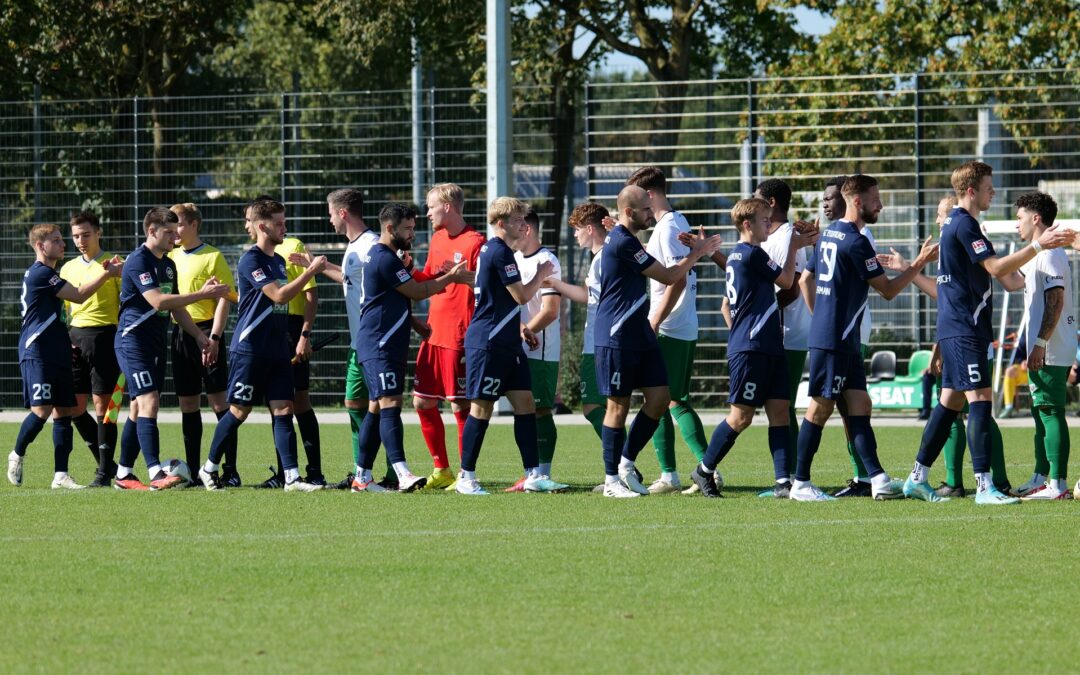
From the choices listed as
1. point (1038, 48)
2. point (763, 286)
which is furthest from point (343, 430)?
point (1038, 48)

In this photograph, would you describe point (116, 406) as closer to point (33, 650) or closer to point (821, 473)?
point (821, 473)

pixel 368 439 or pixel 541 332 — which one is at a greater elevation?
pixel 541 332

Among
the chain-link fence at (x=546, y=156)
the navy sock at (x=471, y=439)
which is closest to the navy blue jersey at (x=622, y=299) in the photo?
the navy sock at (x=471, y=439)

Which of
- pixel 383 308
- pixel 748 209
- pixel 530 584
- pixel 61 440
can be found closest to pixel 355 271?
pixel 383 308

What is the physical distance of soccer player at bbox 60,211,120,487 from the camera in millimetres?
12391

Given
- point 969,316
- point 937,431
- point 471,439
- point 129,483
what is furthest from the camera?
point 129,483

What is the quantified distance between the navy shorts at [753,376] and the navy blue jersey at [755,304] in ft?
0.19

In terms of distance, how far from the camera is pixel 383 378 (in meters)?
10.9

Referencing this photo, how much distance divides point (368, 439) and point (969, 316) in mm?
4254

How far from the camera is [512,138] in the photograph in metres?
20.5

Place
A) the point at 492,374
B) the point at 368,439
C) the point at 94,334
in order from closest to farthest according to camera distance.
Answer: the point at 492,374 → the point at 368,439 → the point at 94,334

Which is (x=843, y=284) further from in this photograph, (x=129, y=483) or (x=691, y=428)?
(x=129, y=483)

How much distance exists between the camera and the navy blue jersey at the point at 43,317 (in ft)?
38.6

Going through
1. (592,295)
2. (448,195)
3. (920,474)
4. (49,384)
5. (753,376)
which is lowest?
(920,474)
